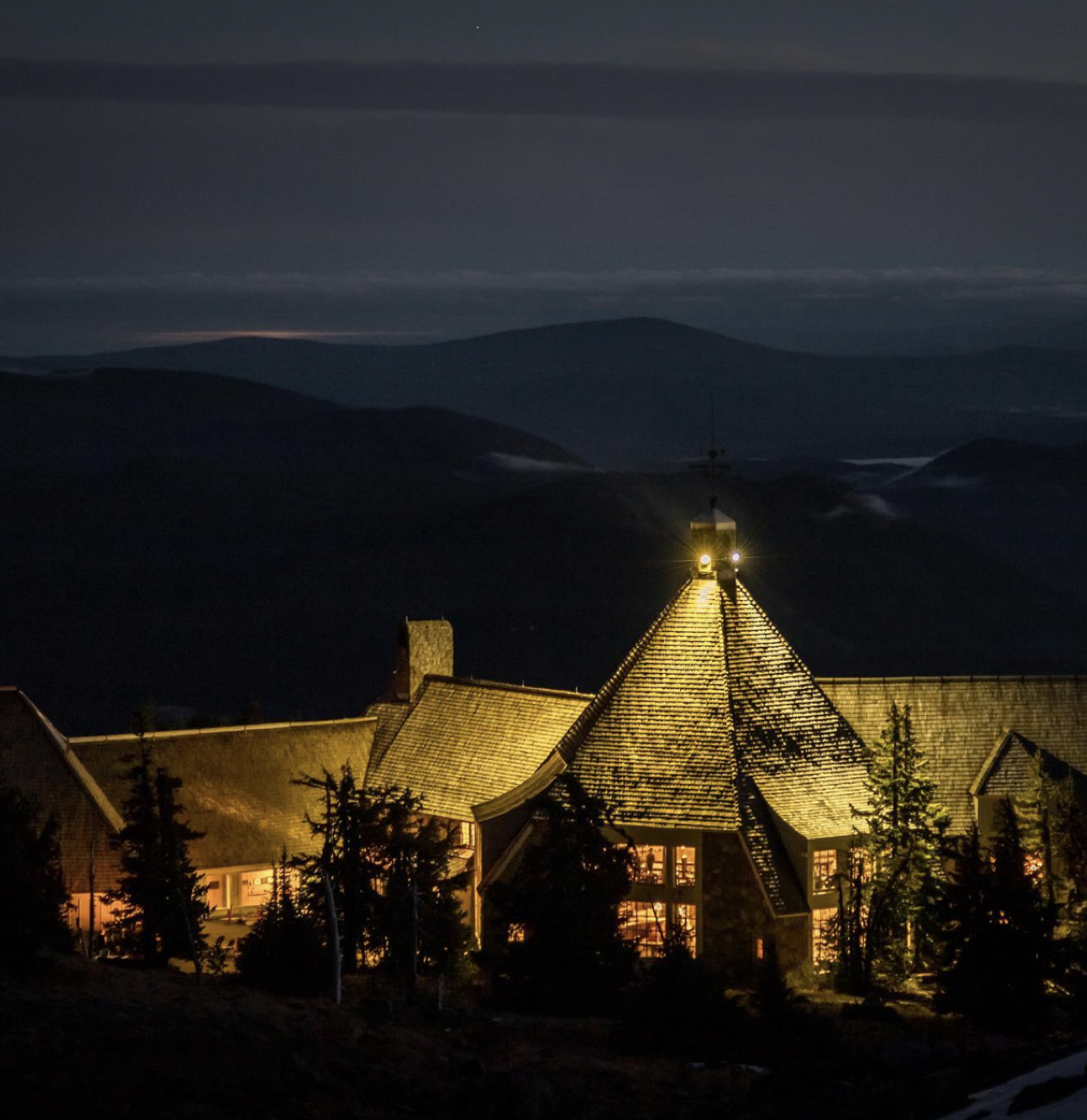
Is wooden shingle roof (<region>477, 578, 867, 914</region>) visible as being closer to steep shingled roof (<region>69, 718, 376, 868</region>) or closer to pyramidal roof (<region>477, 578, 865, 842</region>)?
pyramidal roof (<region>477, 578, 865, 842</region>)

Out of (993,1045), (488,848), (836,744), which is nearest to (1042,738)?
(836,744)

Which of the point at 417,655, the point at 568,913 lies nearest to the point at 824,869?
the point at 568,913

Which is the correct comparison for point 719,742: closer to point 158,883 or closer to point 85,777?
point 158,883

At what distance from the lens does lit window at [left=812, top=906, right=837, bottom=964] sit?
59656 millimetres

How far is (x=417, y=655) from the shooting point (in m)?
77.3

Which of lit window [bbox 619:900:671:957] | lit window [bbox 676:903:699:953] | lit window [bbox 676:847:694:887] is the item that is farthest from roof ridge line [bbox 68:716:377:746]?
lit window [bbox 676:903:699:953]

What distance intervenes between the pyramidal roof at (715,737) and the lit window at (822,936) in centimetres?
214

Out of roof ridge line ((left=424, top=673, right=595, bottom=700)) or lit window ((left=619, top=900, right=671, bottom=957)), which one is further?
roof ridge line ((left=424, top=673, right=595, bottom=700))

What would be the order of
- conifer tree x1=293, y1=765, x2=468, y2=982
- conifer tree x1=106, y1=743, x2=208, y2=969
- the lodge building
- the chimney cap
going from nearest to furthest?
conifer tree x1=293, y1=765, x2=468, y2=982
conifer tree x1=106, y1=743, x2=208, y2=969
the lodge building
the chimney cap

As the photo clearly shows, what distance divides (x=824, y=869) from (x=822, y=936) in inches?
72.7

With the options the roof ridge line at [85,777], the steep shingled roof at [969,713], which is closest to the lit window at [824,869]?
the steep shingled roof at [969,713]

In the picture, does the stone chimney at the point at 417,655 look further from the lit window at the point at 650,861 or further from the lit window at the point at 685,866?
the lit window at the point at 685,866

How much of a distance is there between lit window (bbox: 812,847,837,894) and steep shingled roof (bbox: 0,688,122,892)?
2072cm

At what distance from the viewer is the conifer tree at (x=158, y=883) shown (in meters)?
57.8
